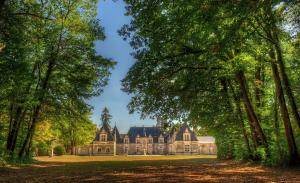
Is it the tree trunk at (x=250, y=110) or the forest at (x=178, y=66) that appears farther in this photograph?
the tree trunk at (x=250, y=110)

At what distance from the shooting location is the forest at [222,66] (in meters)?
11.9

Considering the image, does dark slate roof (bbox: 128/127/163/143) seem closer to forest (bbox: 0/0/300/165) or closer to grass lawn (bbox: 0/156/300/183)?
forest (bbox: 0/0/300/165)

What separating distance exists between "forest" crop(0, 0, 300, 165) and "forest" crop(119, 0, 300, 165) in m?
0.06

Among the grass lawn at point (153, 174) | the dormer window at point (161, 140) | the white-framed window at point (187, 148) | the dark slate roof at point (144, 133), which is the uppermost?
the dark slate roof at point (144, 133)

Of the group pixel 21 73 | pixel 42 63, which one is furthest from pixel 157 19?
pixel 42 63

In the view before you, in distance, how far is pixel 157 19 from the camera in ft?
49.8

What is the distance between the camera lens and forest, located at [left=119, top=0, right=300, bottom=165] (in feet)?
39.1

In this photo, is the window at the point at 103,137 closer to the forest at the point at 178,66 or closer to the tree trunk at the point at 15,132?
the forest at the point at 178,66

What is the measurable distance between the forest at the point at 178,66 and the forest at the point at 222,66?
0.06 m

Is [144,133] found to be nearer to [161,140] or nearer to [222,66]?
[161,140]

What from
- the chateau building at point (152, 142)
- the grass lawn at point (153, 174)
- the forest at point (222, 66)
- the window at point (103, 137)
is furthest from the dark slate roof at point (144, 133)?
the grass lawn at point (153, 174)

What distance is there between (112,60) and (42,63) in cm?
572

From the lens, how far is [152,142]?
11669 centimetres

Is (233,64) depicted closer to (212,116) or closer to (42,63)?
(212,116)
